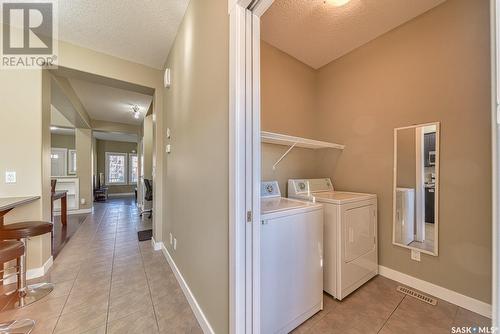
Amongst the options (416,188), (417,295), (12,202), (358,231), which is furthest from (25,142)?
(417,295)

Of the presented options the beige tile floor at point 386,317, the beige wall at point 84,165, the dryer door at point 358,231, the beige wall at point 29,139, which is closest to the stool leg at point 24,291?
the beige wall at point 29,139

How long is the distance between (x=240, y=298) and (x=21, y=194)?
8.74 ft

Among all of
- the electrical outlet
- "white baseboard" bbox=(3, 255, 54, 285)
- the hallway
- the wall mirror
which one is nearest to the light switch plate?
"white baseboard" bbox=(3, 255, 54, 285)

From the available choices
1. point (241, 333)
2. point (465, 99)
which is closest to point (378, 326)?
point (241, 333)

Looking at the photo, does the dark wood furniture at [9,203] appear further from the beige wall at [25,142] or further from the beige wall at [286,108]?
the beige wall at [286,108]

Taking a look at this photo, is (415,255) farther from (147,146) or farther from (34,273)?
(147,146)

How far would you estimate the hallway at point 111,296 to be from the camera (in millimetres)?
1573

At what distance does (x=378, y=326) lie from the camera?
61.5 inches

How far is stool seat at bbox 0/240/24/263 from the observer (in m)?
1.51

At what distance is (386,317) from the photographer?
165 cm

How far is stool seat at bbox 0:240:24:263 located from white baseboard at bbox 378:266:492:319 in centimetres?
338

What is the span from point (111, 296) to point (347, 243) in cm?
224

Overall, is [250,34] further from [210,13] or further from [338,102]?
[338,102]

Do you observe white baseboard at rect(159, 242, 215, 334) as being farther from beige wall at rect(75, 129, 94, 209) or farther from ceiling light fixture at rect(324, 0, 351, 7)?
beige wall at rect(75, 129, 94, 209)
